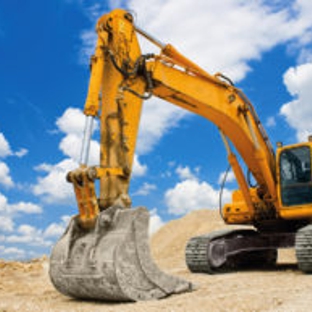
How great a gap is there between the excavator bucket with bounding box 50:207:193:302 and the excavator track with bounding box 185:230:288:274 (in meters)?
3.33

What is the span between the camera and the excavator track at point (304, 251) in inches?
344

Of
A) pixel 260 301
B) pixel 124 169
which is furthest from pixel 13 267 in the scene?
pixel 260 301

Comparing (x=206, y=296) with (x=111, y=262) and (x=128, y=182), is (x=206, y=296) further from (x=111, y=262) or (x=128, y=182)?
(x=128, y=182)

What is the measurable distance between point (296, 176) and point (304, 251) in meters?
1.60

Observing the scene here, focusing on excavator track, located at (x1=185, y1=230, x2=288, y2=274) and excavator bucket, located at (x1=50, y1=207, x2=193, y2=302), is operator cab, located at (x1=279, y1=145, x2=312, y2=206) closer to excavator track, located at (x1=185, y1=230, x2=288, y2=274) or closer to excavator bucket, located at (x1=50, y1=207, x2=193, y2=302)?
excavator track, located at (x1=185, y1=230, x2=288, y2=274)

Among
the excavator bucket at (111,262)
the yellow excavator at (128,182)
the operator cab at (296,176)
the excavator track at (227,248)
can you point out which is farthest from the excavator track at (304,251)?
the excavator bucket at (111,262)

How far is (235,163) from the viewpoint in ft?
34.0

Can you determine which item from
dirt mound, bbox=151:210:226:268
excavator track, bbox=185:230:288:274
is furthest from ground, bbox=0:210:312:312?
dirt mound, bbox=151:210:226:268

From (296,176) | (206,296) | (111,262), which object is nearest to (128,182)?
(111,262)

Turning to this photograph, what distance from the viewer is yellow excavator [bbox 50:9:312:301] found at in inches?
242

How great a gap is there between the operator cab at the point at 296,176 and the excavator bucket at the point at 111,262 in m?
3.89

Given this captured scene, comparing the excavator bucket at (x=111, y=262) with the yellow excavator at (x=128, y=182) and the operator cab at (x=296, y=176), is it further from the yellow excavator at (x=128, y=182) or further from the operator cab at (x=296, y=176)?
the operator cab at (x=296, y=176)

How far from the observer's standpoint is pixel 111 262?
583 centimetres

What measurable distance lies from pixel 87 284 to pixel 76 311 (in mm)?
434
